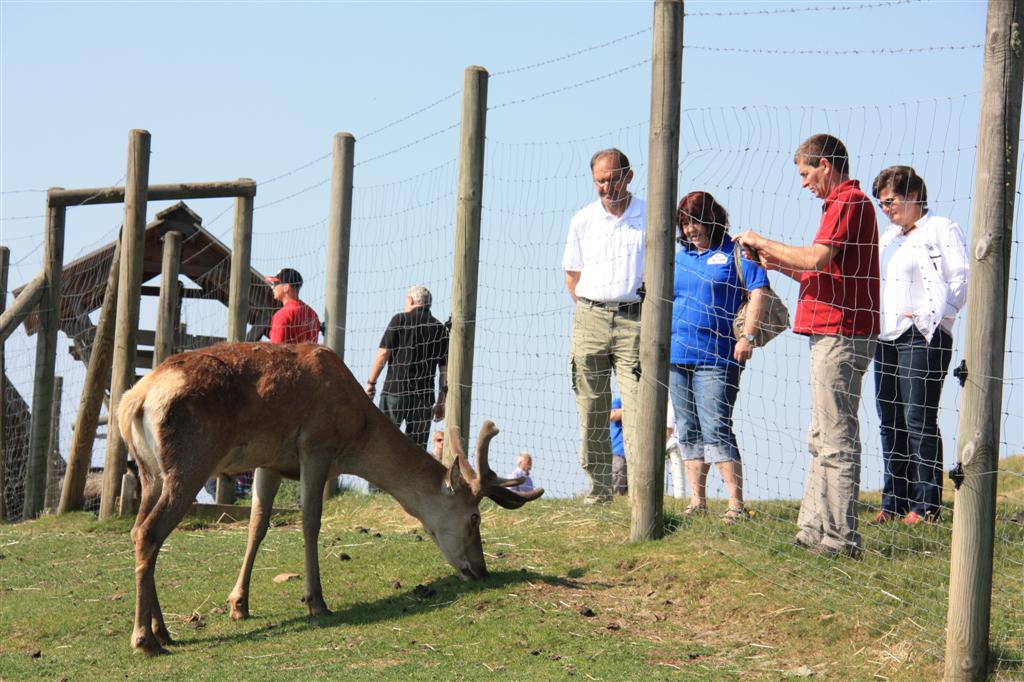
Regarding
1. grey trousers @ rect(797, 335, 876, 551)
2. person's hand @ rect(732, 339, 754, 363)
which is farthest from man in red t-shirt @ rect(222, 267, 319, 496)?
grey trousers @ rect(797, 335, 876, 551)

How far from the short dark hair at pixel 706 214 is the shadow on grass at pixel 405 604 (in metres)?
2.73

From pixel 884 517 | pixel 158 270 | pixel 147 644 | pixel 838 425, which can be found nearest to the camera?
pixel 147 644

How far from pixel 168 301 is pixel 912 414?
23.9 ft

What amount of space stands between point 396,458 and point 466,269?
2145 mm

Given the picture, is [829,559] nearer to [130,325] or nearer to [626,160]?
[626,160]

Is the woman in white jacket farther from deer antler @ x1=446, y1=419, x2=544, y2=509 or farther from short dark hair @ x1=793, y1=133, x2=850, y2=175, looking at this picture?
deer antler @ x1=446, y1=419, x2=544, y2=509

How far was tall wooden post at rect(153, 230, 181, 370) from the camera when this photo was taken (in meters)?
12.8

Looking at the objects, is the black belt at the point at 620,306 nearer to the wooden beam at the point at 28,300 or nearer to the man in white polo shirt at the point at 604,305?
the man in white polo shirt at the point at 604,305

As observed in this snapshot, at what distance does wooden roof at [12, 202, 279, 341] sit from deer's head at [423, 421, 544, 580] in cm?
642

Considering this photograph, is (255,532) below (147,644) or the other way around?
the other way around

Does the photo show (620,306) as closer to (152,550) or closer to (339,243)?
(339,243)

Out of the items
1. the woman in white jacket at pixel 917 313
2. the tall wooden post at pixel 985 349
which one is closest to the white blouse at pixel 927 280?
the woman in white jacket at pixel 917 313

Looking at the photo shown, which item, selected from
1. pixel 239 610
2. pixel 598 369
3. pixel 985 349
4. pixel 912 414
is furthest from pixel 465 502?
pixel 985 349

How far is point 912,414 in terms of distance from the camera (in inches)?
366
